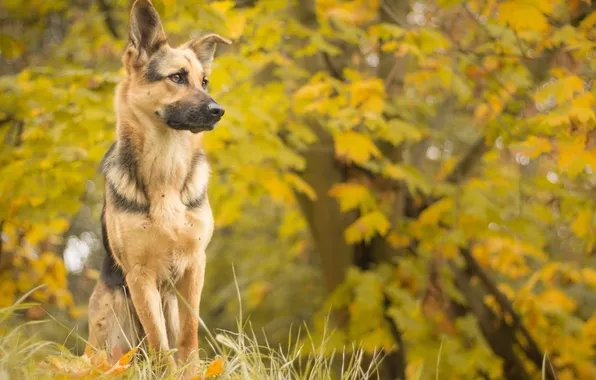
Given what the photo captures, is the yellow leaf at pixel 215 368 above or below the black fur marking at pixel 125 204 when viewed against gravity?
below

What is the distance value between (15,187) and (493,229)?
17.5 ft

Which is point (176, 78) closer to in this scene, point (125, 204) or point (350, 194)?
point (125, 204)

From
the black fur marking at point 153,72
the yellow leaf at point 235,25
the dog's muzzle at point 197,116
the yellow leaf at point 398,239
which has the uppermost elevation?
the black fur marking at point 153,72

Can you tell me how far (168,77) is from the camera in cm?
279

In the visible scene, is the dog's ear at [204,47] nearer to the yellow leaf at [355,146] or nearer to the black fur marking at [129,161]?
the black fur marking at [129,161]

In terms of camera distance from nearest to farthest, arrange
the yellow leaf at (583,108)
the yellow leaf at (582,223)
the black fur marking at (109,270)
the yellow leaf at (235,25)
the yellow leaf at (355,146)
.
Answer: the black fur marking at (109,270), the yellow leaf at (583,108), the yellow leaf at (235,25), the yellow leaf at (355,146), the yellow leaf at (582,223)

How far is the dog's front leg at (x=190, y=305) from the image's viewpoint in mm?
2898

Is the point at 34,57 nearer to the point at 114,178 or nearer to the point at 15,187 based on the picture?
the point at 15,187

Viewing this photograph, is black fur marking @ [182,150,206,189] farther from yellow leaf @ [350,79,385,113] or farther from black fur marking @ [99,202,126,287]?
yellow leaf @ [350,79,385,113]

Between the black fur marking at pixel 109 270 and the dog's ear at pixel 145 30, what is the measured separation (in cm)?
83

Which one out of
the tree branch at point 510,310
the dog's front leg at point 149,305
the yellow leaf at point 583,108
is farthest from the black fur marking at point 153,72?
the tree branch at point 510,310

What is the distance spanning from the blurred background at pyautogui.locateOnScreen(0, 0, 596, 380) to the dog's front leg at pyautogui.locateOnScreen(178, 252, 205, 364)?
2.01 meters

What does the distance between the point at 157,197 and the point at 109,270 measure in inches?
20.7

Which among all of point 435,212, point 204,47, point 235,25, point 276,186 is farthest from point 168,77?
point 435,212
